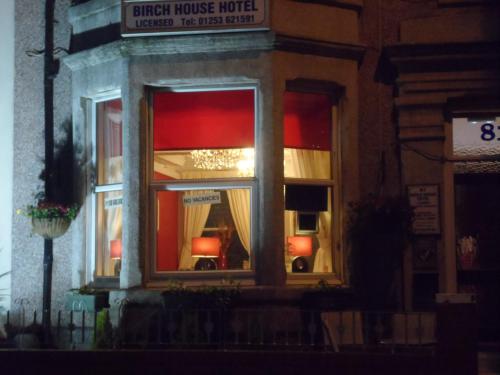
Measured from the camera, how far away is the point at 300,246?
1079 centimetres

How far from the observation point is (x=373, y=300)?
1072 centimetres

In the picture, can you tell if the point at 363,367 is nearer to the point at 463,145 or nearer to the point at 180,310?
the point at 180,310

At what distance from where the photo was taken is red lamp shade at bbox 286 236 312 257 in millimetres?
10750

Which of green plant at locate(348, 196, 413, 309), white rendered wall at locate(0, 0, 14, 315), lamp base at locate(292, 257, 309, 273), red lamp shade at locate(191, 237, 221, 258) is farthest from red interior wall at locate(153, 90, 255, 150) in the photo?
white rendered wall at locate(0, 0, 14, 315)

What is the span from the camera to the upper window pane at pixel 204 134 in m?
10.8

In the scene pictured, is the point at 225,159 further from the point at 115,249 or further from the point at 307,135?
the point at 115,249

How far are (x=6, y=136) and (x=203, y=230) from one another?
2768 mm

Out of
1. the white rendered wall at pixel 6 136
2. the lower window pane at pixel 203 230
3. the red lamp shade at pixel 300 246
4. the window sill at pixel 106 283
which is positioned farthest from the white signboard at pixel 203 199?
the white rendered wall at pixel 6 136

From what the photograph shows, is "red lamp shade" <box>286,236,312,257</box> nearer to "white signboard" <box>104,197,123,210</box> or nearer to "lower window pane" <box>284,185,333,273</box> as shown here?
"lower window pane" <box>284,185,333,273</box>

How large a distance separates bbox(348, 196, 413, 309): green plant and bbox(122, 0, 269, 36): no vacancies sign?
7.34 feet

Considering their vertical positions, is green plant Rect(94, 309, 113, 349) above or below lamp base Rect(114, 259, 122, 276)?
below

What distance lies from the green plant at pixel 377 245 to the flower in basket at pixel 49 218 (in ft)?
10.1

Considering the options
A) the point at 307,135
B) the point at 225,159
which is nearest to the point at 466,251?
the point at 307,135

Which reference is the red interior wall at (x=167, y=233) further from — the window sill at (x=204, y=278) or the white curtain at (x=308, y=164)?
the white curtain at (x=308, y=164)
